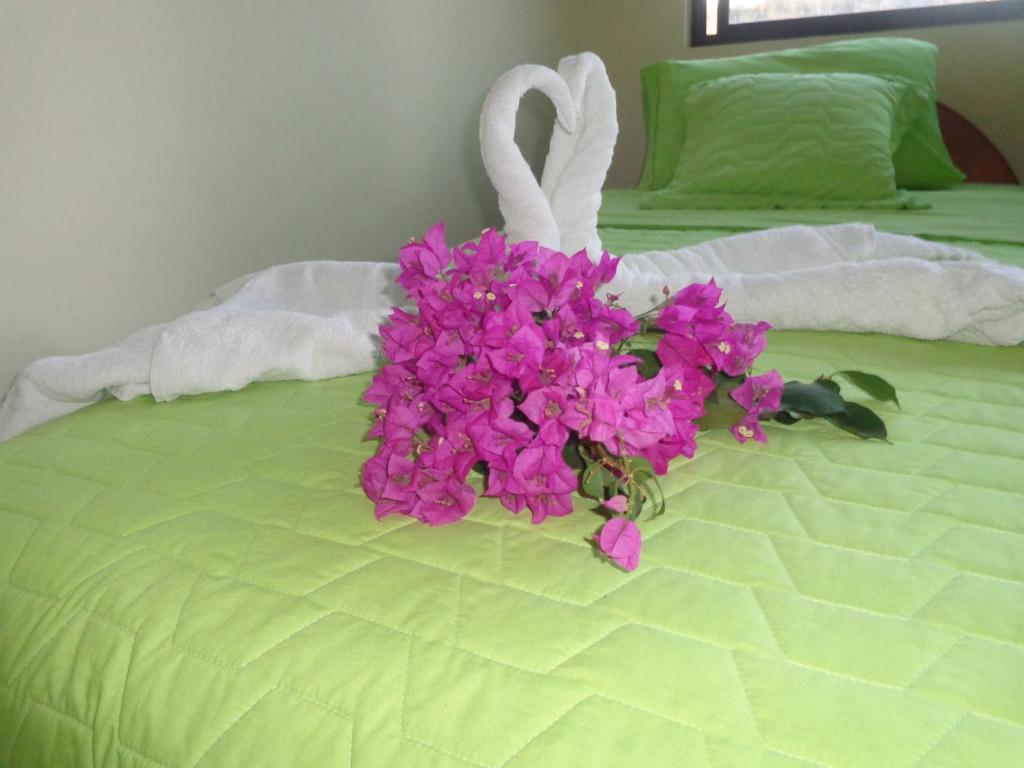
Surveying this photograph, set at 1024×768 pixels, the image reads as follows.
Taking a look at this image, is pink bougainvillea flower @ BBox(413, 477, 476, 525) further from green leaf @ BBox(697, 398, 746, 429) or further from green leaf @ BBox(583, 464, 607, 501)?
green leaf @ BBox(697, 398, 746, 429)

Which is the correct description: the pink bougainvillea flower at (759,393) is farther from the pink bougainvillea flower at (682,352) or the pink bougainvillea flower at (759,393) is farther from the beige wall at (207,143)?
the beige wall at (207,143)

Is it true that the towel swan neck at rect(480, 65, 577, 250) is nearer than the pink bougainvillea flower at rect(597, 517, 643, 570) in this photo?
No

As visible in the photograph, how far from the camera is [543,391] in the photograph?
71 centimetres

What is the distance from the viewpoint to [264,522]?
2.69ft

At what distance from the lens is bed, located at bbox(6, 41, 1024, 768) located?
545 millimetres

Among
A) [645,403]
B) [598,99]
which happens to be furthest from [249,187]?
[645,403]

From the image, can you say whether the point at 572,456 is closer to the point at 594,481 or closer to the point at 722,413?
the point at 594,481

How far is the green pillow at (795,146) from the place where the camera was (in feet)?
7.29

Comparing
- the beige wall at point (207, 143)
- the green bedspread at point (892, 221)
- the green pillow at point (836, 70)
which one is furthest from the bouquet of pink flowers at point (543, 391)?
the green pillow at point (836, 70)

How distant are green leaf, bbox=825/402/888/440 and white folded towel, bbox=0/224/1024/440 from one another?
0.36 m

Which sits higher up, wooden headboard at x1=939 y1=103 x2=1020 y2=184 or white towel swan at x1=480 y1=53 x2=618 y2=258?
white towel swan at x1=480 y1=53 x2=618 y2=258

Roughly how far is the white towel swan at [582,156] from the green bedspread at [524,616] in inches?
20.1

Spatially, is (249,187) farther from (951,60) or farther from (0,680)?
(951,60)

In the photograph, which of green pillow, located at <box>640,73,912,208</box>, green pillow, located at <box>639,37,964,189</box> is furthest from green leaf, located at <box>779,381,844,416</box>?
green pillow, located at <box>639,37,964,189</box>
